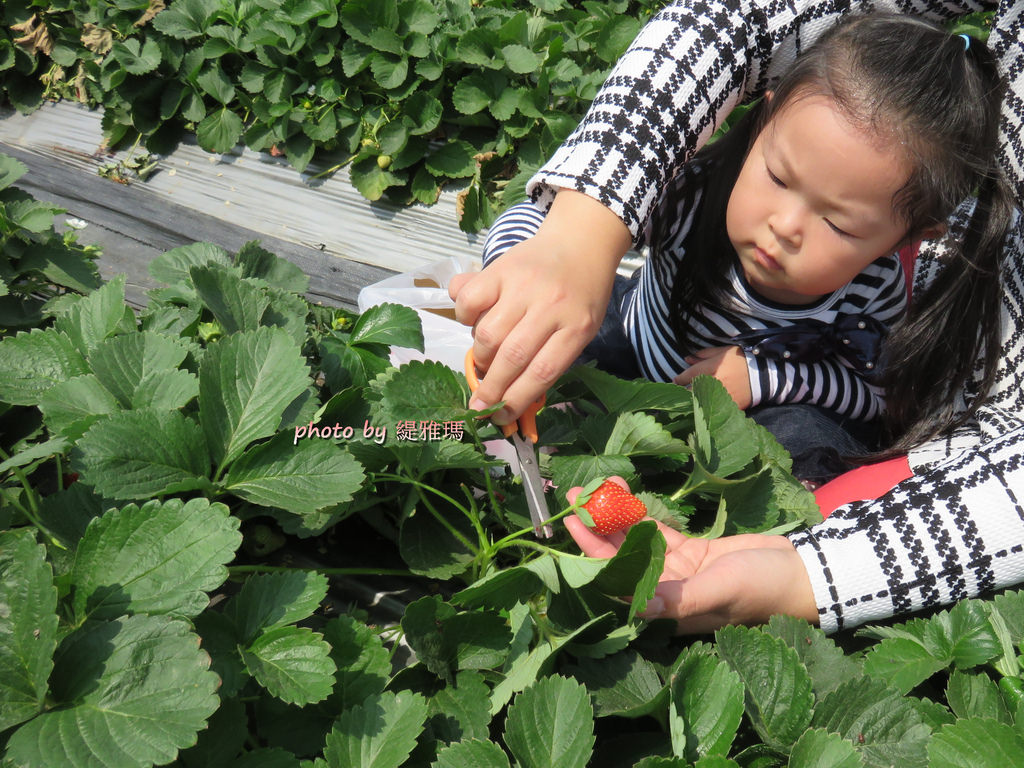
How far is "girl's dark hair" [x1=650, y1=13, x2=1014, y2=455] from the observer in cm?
101

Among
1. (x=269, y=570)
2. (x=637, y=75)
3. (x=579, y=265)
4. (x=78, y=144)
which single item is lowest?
(x=78, y=144)

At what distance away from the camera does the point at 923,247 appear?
127cm

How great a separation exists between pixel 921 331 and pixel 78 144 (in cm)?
213

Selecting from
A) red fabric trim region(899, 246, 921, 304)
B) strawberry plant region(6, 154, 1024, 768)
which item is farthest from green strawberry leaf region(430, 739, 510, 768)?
red fabric trim region(899, 246, 921, 304)

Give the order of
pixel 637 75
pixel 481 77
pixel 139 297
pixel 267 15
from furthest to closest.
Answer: pixel 267 15
pixel 481 77
pixel 139 297
pixel 637 75

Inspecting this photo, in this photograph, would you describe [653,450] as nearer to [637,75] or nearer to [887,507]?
[887,507]

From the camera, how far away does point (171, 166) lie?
2186 millimetres

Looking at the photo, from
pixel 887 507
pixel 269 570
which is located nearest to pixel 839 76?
pixel 887 507

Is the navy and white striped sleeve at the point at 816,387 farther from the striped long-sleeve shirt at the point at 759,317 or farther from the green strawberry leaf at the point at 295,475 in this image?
the green strawberry leaf at the point at 295,475

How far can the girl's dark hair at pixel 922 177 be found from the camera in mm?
1012

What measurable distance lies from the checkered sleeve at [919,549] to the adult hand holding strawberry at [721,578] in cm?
2

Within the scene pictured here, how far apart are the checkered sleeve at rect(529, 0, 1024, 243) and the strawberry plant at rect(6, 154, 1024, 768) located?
26 centimetres

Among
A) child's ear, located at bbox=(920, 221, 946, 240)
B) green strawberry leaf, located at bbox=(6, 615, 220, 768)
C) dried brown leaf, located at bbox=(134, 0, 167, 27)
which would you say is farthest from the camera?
dried brown leaf, located at bbox=(134, 0, 167, 27)

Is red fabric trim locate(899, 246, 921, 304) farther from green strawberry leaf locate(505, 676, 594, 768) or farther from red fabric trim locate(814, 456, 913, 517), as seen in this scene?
green strawberry leaf locate(505, 676, 594, 768)
